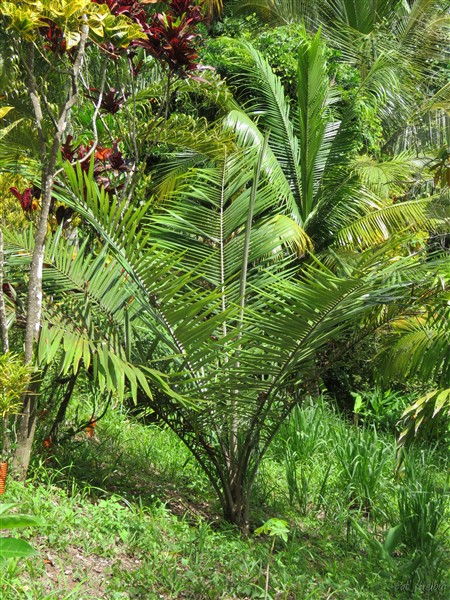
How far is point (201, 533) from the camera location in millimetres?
3279

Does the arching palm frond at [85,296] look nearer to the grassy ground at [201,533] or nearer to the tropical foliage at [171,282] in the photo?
the tropical foliage at [171,282]

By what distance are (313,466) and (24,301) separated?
2263mm

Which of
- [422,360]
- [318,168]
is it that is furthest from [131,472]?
[318,168]

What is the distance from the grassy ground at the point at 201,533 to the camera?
2918 millimetres

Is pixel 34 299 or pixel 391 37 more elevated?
pixel 391 37

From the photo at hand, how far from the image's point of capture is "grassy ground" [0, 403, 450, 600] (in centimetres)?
292

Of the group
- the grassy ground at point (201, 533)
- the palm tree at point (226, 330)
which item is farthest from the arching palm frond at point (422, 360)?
the palm tree at point (226, 330)

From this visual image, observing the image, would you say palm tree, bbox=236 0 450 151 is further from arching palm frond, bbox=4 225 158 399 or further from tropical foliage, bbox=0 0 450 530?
arching palm frond, bbox=4 225 158 399

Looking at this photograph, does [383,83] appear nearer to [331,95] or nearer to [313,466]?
[331,95]

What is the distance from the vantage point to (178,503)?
387cm

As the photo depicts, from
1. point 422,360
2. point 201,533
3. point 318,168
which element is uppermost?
point 318,168

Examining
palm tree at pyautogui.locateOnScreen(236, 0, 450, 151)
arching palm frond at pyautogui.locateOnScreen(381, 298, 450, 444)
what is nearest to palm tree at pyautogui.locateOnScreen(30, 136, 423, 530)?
arching palm frond at pyautogui.locateOnScreen(381, 298, 450, 444)

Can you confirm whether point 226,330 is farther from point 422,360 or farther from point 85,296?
point 422,360

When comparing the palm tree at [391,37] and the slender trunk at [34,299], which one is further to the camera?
the palm tree at [391,37]
